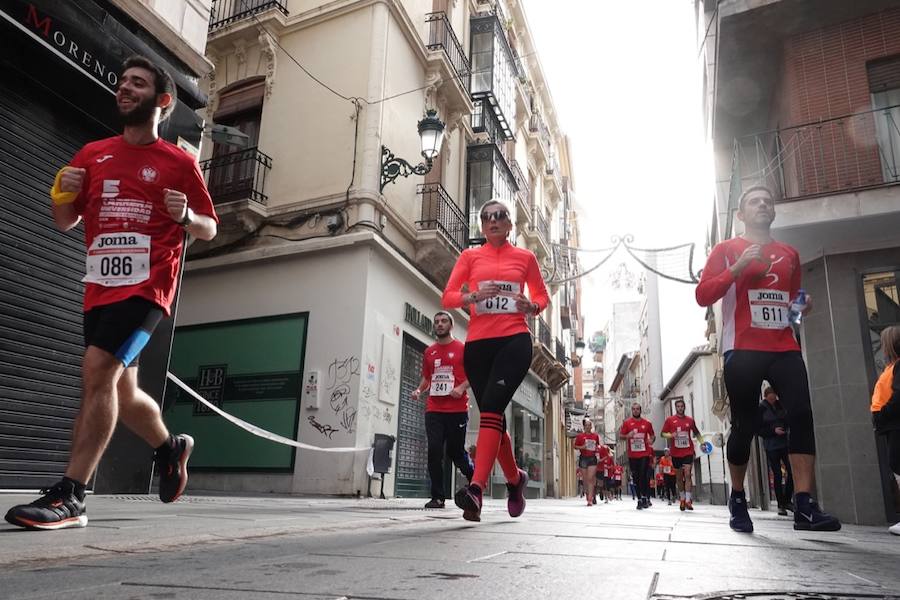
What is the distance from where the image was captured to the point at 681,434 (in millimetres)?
13766

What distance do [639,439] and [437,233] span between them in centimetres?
573

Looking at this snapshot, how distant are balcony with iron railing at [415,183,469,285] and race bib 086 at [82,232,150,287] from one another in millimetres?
10438

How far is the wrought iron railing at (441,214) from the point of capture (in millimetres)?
13859

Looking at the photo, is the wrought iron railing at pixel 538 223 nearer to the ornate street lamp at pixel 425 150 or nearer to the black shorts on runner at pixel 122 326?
the ornate street lamp at pixel 425 150

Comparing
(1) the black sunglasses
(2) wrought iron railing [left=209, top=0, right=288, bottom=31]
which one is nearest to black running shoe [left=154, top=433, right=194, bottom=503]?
(1) the black sunglasses

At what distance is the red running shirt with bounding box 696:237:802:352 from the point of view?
174 inches

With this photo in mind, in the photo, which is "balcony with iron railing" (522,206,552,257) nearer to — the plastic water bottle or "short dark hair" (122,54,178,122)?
the plastic water bottle

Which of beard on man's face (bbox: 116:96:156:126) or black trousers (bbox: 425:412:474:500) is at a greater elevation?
beard on man's face (bbox: 116:96:156:126)

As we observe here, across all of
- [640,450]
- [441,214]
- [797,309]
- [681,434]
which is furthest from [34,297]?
[681,434]

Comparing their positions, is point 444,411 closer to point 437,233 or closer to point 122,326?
point 122,326

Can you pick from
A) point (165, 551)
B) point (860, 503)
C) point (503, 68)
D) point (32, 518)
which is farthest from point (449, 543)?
point (503, 68)

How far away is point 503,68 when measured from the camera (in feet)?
62.1

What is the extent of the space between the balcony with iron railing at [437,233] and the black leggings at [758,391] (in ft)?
31.0

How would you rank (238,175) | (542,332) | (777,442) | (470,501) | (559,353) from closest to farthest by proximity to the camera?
(470,501) < (777,442) < (238,175) < (542,332) < (559,353)
